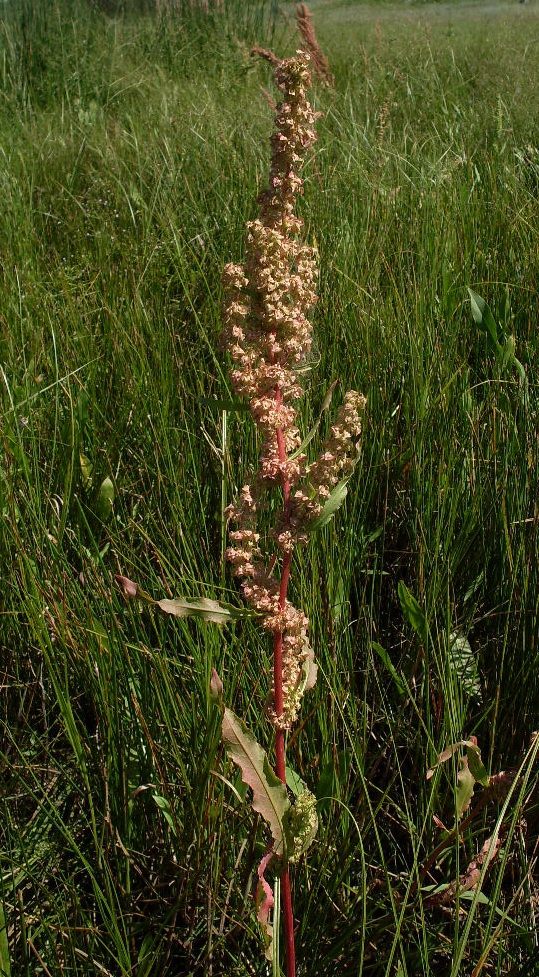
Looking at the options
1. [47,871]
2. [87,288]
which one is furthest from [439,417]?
[87,288]

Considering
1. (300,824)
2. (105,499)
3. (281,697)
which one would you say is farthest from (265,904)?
(105,499)

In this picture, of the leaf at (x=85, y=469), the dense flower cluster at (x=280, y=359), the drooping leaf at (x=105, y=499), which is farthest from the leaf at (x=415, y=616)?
the leaf at (x=85, y=469)

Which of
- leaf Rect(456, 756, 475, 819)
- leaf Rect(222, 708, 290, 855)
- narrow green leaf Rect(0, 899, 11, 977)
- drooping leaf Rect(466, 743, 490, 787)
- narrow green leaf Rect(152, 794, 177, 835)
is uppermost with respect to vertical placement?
leaf Rect(222, 708, 290, 855)

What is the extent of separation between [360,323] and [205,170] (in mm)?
1231

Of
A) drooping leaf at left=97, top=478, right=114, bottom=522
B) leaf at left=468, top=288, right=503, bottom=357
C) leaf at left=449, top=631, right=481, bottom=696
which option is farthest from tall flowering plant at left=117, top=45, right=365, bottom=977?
leaf at left=468, top=288, right=503, bottom=357

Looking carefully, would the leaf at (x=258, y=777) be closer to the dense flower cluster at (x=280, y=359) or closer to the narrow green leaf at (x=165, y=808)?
the dense flower cluster at (x=280, y=359)

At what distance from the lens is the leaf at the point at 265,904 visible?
79 centimetres

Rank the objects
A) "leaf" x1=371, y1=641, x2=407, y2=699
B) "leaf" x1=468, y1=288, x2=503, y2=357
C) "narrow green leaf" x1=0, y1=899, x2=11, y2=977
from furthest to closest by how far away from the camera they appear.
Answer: "leaf" x1=468, y1=288, x2=503, y2=357 → "leaf" x1=371, y1=641, x2=407, y2=699 → "narrow green leaf" x1=0, y1=899, x2=11, y2=977

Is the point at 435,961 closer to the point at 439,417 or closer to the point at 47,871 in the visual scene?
the point at 47,871

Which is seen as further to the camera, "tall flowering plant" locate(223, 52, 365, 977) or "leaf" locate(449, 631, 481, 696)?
"leaf" locate(449, 631, 481, 696)

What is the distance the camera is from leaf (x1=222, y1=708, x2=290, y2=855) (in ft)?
2.63

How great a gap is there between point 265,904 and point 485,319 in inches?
47.2

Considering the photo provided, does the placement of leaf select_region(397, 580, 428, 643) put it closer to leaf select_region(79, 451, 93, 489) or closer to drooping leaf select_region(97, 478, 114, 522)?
drooping leaf select_region(97, 478, 114, 522)

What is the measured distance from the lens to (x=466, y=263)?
190cm
